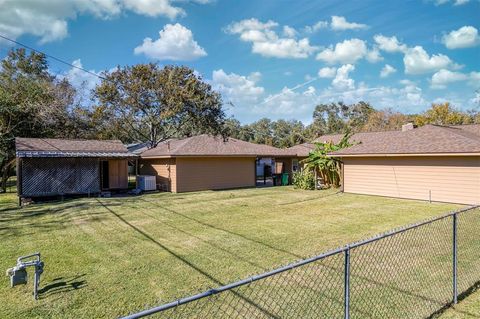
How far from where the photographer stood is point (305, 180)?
20.2 m

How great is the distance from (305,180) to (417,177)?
6754 mm

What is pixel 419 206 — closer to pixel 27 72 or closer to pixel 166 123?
pixel 166 123

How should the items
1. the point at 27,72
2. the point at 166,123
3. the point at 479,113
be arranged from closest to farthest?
the point at 166,123, the point at 27,72, the point at 479,113

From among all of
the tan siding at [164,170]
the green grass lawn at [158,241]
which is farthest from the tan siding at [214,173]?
the green grass lawn at [158,241]

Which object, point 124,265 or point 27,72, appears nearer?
point 124,265

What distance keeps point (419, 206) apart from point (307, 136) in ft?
128

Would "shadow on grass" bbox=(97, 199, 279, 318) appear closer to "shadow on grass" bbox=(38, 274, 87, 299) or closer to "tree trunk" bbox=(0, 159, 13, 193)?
"shadow on grass" bbox=(38, 274, 87, 299)

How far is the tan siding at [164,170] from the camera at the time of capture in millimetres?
19234

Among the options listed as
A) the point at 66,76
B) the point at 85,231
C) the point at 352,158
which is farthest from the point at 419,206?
the point at 66,76

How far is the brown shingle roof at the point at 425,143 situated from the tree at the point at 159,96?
10.8 metres

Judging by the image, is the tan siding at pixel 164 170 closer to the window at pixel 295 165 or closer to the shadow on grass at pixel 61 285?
the window at pixel 295 165

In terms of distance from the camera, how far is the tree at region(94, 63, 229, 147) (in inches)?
961

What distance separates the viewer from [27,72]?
101 ft

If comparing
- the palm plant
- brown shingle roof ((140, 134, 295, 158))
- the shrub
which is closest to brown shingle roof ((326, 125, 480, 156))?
the palm plant
